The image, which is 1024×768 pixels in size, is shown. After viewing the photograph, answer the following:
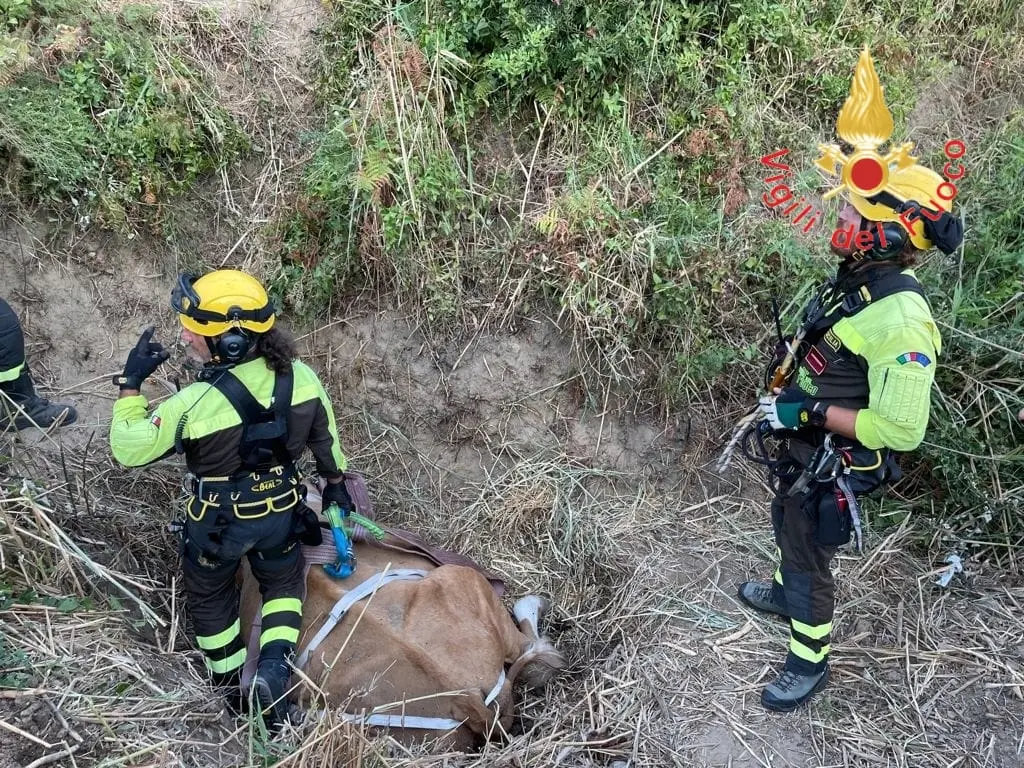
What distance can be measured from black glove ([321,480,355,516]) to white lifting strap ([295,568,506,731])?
1.19 ft

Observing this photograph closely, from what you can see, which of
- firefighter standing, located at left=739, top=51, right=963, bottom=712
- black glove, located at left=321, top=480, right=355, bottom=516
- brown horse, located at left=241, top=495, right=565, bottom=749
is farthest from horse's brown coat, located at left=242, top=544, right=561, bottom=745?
firefighter standing, located at left=739, top=51, right=963, bottom=712

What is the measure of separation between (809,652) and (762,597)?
571mm

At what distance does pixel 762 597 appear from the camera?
4.04 metres

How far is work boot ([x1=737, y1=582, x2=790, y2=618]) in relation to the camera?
397 centimetres

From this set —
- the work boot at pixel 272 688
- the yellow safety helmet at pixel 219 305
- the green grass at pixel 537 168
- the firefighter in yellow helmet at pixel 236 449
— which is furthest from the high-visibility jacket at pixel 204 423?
the green grass at pixel 537 168

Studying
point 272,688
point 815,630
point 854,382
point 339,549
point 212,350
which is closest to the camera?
point 854,382

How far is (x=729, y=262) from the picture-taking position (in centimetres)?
481

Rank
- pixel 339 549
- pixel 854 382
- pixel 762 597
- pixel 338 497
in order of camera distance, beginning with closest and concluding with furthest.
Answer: pixel 854 382, pixel 339 549, pixel 338 497, pixel 762 597

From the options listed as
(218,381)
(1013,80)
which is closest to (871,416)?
(218,381)

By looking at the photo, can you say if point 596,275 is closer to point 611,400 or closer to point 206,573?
point 611,400

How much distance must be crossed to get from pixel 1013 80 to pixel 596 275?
12.5ft

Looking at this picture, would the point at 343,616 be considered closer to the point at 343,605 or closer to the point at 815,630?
the point at 343,605

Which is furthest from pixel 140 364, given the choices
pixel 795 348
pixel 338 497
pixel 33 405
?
pixel 795 348

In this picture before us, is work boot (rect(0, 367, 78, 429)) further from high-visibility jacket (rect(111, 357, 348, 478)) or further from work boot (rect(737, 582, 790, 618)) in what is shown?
work boot (rect(737, 582, 790, 618))
